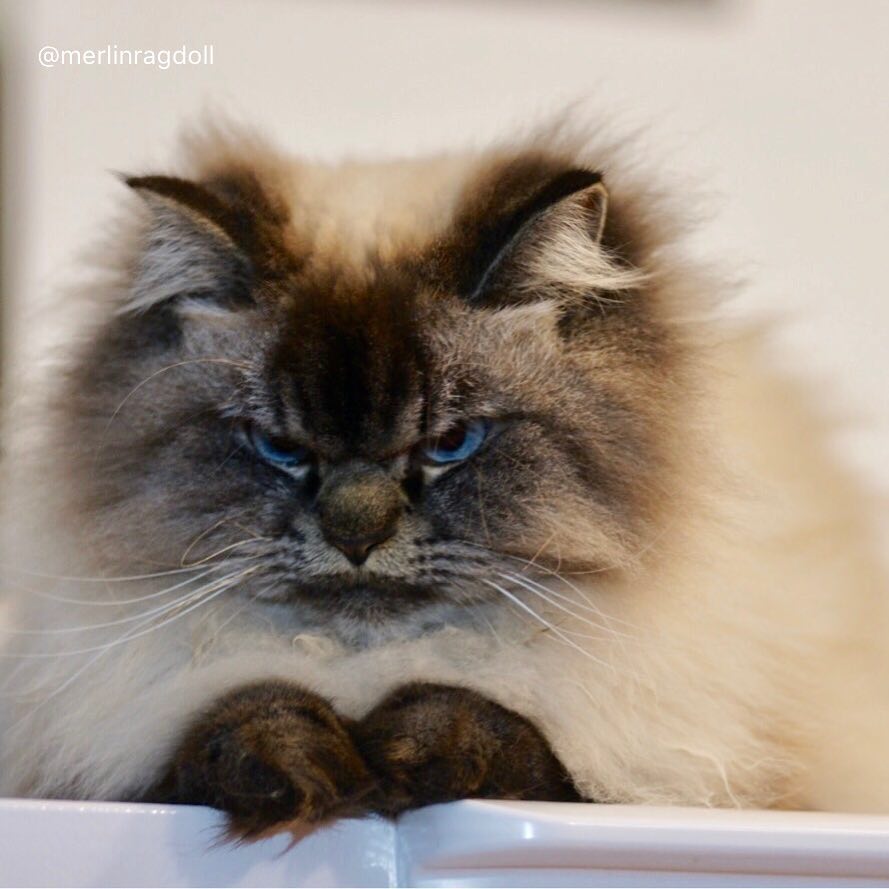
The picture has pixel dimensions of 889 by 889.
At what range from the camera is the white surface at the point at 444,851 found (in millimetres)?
838

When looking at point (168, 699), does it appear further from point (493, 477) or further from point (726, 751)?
point (726, 751)

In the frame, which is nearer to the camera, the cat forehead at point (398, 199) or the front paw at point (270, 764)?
the front paw at point (270, 764)

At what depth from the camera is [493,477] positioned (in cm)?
105

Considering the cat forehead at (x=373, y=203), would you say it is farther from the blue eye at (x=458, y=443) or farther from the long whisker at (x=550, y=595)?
the long whisker at (x=550, y=595)

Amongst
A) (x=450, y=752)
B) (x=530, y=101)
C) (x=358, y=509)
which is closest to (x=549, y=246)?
(x=358, y=509)

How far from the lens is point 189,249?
1113mm

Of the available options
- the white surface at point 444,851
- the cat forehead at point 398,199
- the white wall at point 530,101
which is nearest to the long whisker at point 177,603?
the white surface at point 444,851

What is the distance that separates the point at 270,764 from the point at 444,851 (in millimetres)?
155

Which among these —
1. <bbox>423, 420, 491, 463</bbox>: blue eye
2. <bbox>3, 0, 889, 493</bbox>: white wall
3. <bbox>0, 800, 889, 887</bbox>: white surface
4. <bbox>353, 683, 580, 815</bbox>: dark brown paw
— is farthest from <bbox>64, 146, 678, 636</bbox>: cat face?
<bbox>3, 0, 889, 493</bbox>: white wall

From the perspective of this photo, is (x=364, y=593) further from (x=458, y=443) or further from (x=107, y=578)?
(x=107, y=578)

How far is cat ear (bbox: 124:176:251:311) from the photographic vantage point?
1.08 meters

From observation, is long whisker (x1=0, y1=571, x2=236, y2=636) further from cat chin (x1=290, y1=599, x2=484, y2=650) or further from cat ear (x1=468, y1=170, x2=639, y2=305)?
cat ear (x1=468, y1=170, x2=639, y2=305)

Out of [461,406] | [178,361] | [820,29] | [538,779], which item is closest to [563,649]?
[538,779]

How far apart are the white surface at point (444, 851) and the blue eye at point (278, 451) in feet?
1.08
